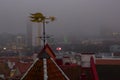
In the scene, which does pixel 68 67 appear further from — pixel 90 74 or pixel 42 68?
pixel 42 68

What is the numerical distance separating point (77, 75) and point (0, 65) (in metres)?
40.8

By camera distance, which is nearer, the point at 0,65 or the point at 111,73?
the point at 111,73

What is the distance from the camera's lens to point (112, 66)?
2081cm

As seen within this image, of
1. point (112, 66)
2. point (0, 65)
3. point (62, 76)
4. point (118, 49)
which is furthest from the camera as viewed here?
point (118, 49)

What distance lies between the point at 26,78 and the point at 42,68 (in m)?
0.74

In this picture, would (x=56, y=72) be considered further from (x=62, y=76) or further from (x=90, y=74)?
(x=90, y=74)

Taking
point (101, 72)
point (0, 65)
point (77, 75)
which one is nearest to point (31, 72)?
point (77, 75)

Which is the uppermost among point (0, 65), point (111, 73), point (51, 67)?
point (51, 67)

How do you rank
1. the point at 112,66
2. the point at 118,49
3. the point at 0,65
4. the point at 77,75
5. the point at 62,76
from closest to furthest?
the point at 62,76 → the point at 77,75 → the point at 112,66 → the point at 0,65 → the point at 118,49

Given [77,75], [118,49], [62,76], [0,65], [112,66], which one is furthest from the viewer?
[118,49]

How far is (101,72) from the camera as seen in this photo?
20344mm

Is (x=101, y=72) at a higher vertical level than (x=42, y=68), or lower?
lower

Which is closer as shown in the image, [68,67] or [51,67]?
[51,67]

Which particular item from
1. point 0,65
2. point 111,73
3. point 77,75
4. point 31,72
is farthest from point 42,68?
point 0,65
